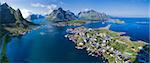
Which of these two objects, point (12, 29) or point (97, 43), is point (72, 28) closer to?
point (97, 43)

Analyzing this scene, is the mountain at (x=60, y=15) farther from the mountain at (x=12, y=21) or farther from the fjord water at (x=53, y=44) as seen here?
the mountain at (x=12, y=21)

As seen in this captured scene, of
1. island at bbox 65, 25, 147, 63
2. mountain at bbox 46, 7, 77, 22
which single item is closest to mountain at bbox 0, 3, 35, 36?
mountain at bbox 46, 7, 77, 22

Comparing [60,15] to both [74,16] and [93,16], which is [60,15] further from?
[93,16]

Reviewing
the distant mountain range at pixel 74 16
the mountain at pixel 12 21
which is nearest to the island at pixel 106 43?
the distant mountain range at pixel 74 16

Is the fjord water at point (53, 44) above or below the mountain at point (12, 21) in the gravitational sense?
below

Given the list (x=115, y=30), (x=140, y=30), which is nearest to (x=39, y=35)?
(x=115, y=30)

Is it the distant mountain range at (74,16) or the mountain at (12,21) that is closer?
the mountain at (12,21)
